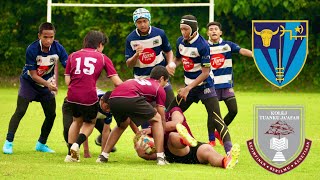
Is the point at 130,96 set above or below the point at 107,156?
above

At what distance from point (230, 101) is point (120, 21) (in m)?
15.8

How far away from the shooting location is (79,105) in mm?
12562

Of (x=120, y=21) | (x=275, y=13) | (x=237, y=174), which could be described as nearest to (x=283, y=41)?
(x=275, y=13)

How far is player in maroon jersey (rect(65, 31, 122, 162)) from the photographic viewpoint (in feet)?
40.9

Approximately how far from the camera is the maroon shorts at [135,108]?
1213 cm

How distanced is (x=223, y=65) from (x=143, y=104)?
4104 mm

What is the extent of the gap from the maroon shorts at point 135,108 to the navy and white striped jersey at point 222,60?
380 centimetres

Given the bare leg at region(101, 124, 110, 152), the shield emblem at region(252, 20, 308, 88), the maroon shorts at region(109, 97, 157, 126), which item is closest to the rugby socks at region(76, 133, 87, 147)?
the maroon shorts at region(109, 97, 157, 126)

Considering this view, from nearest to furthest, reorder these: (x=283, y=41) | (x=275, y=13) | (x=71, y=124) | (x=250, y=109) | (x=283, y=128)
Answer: (x=283, y=128) → (x=71, y=124) → (x=250, y=109) → (x=283, y=41) → (x=275, y=13)

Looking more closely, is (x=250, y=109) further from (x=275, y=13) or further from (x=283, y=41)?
(x=275, y=13)

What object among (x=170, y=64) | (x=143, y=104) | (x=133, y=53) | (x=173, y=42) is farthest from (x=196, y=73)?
(x=173, y=42)

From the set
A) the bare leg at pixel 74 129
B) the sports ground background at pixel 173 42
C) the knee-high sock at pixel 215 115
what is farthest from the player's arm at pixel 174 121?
the sports ground background at pixel 173 42

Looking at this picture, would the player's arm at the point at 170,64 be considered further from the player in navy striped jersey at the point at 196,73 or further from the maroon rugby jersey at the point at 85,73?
the maroon rugby jersey at the point at 85,73

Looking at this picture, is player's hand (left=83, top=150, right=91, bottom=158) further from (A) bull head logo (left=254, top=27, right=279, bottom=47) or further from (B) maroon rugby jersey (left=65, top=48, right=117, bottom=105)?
(A) bull head logo (left=254, top=27, right=279, bottom=47)
